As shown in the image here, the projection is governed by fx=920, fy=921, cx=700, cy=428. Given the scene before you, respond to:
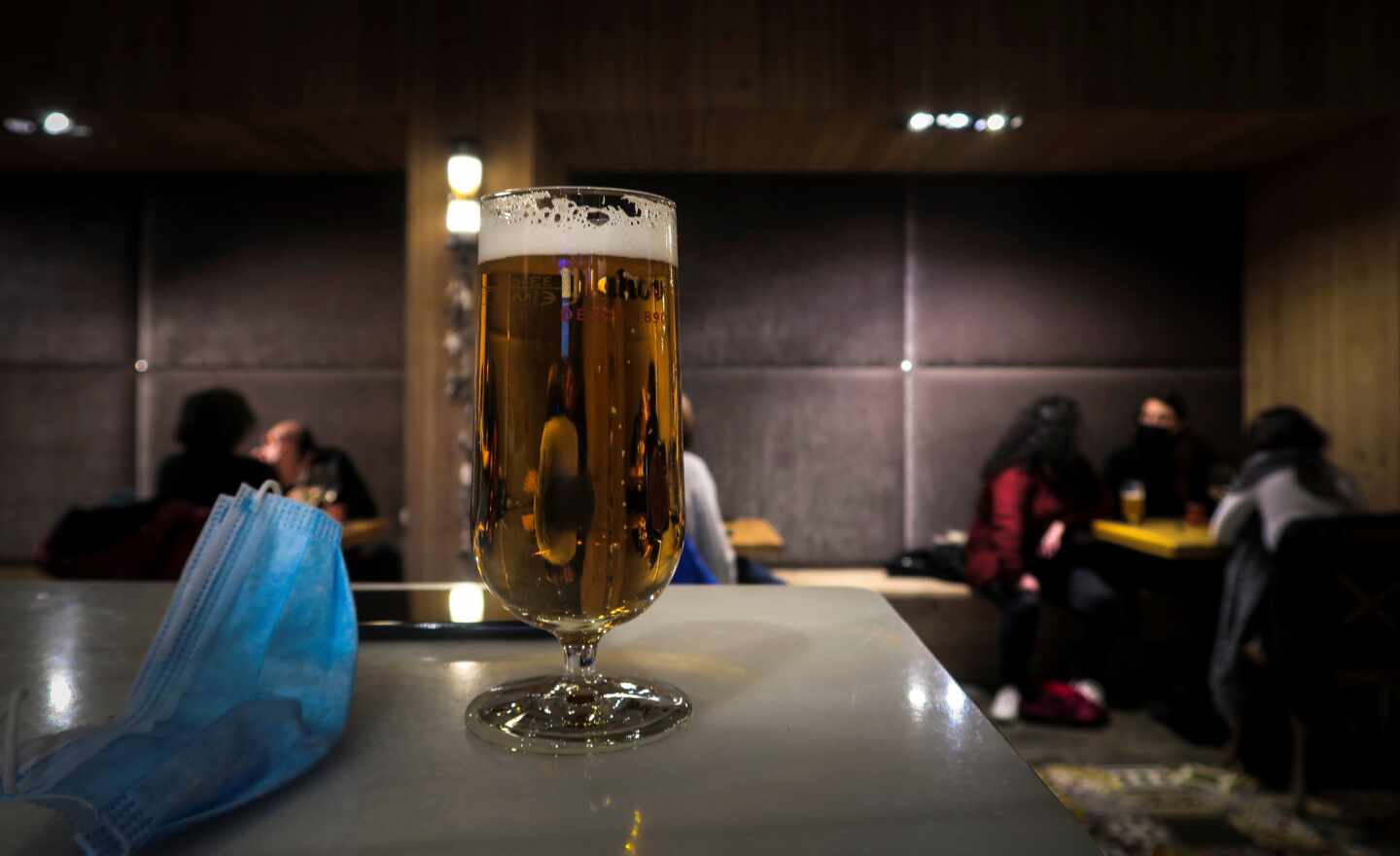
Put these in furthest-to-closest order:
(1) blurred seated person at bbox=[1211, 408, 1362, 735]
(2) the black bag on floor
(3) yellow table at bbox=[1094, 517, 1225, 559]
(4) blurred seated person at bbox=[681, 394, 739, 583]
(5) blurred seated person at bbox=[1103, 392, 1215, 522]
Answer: (5) blurred seated person at bbox=[1103, 392, 1215, 522] < (2) the black bag on floor < (3) yellow table at bbox=[1094, 517, 1225, 559] < (1) blurred seated person at bbox=[1211, 408, 1362, 735] < (4) blurred seated person at bbox=[681, 394, 739, 583]

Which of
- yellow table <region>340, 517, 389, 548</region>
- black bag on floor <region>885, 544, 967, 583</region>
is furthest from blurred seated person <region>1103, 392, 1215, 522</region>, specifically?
yellow table <region>340, 517, 389, 548</region>

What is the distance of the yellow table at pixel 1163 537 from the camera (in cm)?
324

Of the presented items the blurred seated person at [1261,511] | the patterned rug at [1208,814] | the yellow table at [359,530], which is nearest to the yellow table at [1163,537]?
the blurred seated person at [1261,511]

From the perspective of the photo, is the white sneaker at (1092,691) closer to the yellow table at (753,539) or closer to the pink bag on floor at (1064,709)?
the pink bag on floor at (1064,709)

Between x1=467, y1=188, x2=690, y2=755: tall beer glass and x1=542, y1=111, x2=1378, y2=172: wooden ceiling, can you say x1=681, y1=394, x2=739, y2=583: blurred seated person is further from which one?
x1=467, y1=188, x2=690, y2=755: tall beer glass

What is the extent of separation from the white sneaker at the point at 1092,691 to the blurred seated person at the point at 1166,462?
35.1 inches

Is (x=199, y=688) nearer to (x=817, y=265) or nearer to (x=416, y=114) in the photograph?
(x=416, y=114)

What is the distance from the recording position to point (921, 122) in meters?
3.62

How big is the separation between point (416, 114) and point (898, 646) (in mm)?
3478

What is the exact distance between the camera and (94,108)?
3.55 metres

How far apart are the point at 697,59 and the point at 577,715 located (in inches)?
136

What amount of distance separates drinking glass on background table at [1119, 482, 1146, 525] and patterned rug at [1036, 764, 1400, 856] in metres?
1.10

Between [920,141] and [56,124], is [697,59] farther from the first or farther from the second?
[56,124]

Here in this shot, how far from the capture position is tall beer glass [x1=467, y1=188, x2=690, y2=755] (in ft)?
1.46
